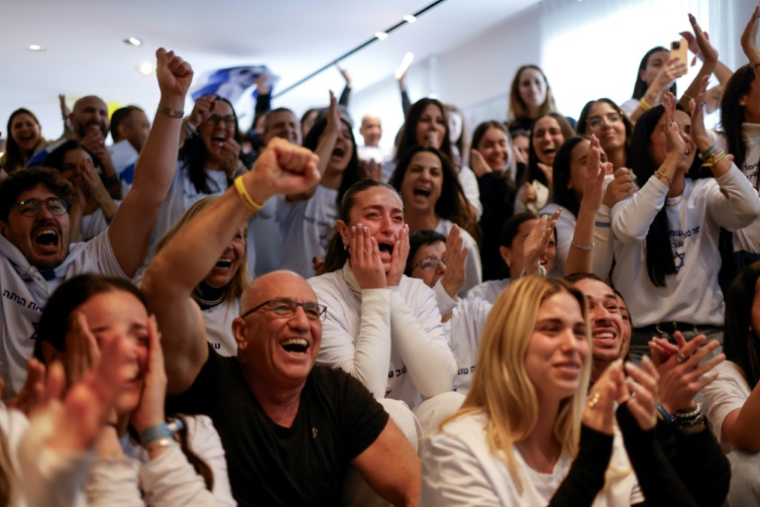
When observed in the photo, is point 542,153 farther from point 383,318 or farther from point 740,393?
point 383,318

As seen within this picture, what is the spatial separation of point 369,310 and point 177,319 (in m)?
0.89

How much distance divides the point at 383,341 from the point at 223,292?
2.21 ft

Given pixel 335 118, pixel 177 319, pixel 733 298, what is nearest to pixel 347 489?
pixel 177 319

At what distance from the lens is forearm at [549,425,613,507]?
70.2 inches

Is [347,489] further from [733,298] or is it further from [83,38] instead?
[83,38]

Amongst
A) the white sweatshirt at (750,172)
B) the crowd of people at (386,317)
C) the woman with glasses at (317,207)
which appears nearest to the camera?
the crowd of people at (386,317)

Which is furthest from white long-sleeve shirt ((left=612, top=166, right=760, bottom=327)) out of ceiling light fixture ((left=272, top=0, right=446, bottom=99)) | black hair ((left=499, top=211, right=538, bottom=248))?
ceiling light fixture ((left=272, top=0, right=446, bottom=99))

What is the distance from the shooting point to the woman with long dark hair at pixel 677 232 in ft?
11.4

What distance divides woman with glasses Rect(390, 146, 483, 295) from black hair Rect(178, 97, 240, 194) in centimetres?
→ 90

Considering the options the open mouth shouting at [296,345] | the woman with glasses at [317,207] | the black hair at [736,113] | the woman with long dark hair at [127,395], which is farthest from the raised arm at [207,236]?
the black hair at [736,113]

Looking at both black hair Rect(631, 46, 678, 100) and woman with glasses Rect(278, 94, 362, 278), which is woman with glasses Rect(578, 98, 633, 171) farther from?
woman with glasses Rect(278, 94, 362, 278)

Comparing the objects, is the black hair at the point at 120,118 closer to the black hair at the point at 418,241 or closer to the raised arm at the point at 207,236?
the black hair at the point at 418,241

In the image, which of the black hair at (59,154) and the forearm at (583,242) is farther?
the black hair at (59,154)

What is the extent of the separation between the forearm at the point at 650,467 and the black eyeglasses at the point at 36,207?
2.01 metres
